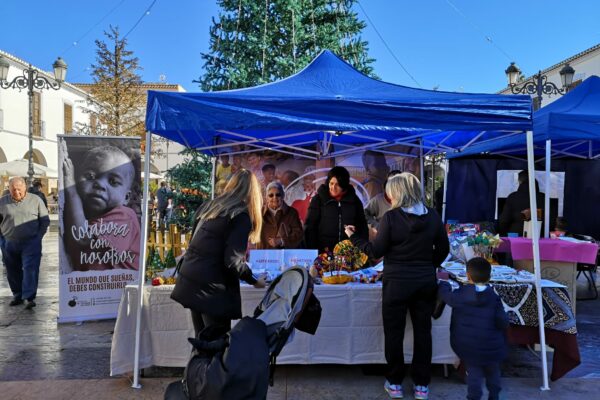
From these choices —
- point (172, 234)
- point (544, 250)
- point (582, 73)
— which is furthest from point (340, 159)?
point (582, 73)

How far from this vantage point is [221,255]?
2.93 m

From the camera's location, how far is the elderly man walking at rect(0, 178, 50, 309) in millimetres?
6086

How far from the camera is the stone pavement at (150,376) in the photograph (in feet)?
12.1

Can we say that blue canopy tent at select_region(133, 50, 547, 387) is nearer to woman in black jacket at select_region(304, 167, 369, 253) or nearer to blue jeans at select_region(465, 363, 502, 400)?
blue jeans at select_region(465, 363, 502, 400)

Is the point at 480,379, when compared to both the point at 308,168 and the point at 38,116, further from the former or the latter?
the point at 38,116

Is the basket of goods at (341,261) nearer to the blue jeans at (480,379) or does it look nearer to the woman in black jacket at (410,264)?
the woman in black jacket at (410,264)

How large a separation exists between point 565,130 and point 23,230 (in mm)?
6785

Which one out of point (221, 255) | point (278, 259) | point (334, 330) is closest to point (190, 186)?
point (278, 259)

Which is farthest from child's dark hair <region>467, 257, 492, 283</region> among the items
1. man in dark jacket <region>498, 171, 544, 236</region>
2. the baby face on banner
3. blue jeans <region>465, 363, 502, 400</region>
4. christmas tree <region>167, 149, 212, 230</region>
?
christmas tree <region>167, 149, 212, 230</region>

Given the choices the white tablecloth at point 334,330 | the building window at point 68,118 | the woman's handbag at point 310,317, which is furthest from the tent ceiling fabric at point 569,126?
the building window at point 68,118

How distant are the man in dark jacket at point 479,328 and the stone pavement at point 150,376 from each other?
60cm

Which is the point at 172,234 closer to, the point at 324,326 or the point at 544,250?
the point at 324,326

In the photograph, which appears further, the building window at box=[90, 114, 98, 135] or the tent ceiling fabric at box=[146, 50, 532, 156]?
the building window at box=[90, 114, 98, 135]

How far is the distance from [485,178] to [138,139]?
21.9ft
